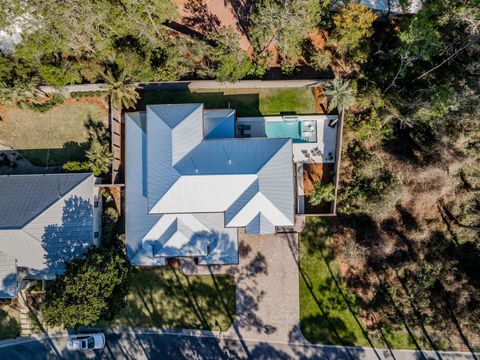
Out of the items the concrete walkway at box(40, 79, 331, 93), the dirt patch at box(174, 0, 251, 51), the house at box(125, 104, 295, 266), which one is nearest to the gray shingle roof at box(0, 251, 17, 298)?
the house at box(125, 104, 295, 266)

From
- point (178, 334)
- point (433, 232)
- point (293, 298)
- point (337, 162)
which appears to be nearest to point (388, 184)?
point (337, 162)

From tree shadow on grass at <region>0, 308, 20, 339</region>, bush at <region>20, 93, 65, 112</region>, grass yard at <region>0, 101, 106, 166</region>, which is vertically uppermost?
bush at <region>20, 93, 65, 112</region>

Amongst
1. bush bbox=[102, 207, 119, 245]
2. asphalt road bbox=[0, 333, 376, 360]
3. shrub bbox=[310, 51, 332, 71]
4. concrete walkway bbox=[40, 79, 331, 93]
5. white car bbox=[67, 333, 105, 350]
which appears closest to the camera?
shrub bbox=[310, 51, 332, 71]

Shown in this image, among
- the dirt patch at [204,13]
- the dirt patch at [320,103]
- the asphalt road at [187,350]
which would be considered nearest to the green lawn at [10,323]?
the asphalt road at [187,350]

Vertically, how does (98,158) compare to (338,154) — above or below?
below

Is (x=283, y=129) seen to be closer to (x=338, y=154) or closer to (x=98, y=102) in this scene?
(x=338, y=154)

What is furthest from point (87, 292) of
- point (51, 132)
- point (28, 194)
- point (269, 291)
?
point (51, 132)

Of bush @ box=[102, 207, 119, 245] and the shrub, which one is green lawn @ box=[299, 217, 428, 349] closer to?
the shrub
